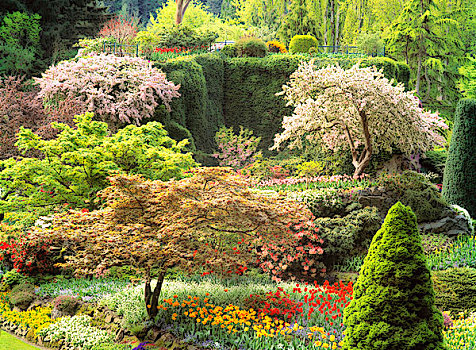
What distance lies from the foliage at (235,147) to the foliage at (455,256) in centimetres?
894

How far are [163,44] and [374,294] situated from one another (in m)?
19.5

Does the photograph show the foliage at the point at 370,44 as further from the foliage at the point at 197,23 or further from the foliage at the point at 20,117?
the foliage at the point at 20,117

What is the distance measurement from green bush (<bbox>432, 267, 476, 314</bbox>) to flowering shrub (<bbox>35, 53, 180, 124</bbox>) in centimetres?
983

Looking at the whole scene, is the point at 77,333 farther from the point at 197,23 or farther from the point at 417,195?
the point at 197,23

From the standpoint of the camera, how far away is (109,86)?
53.1 feet

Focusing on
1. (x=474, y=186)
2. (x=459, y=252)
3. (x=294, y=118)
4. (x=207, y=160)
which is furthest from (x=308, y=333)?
(x=207, y=160)

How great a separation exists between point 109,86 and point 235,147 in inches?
263

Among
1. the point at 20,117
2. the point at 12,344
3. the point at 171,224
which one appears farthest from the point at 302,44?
the point at 12,344

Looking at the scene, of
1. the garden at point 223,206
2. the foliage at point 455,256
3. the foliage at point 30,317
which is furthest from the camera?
the foliage at point 455,256

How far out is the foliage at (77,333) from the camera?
8.03 metres

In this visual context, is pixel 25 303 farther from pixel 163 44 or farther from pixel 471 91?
pixel 471 91

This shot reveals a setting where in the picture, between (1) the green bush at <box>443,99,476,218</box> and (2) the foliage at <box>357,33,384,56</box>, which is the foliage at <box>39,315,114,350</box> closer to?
(1) the green bush at <box>443,99,476,218</box>

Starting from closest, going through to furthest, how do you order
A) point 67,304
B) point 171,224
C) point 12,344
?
point 171,224, point 12,344, point 67,304

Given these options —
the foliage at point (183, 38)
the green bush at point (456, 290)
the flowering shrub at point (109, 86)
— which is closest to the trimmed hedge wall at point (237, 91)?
the foliage at point (183, 38)
